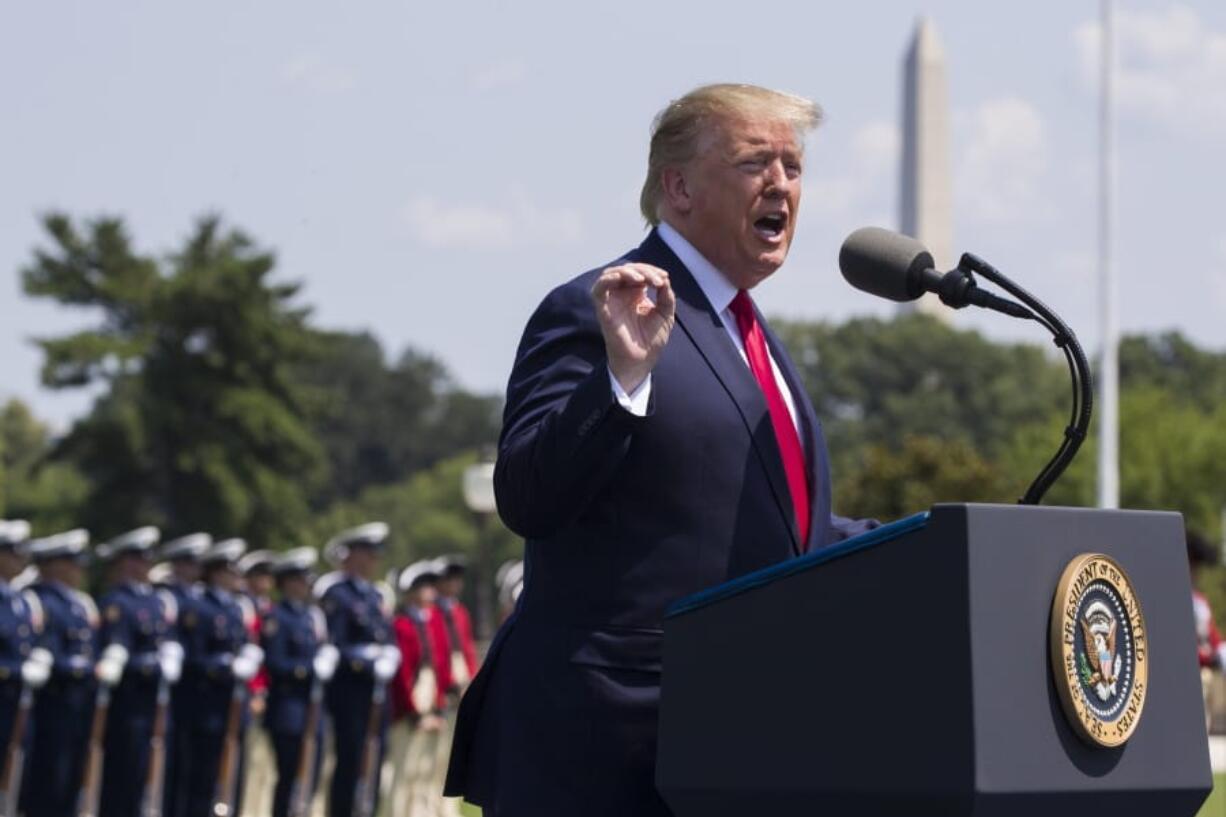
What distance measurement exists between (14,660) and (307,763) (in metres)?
2.75

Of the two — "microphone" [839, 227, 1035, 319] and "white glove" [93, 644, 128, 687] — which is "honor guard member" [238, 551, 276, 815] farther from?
"microphone" [839, 227, 1035, 319]

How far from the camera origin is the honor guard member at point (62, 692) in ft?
52.3

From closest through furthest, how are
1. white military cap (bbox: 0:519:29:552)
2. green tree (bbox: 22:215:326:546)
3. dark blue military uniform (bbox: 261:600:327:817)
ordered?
white military cap (bbox: 0:519:29:552)
dark blue military uniform (bbox: 261:600:327:817)
green tree (bbox: 22:215:326:546)

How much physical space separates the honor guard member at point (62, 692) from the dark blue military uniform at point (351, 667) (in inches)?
64.0

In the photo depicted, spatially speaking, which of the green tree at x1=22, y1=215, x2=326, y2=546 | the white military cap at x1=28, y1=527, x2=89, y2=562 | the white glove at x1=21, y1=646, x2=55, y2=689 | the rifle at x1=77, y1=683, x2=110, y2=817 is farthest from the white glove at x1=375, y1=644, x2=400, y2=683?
the green tree at x1=22, y1=215, x2=326, y2=546

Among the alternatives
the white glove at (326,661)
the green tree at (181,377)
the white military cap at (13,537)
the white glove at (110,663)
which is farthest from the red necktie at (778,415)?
the green tree at (181,377)

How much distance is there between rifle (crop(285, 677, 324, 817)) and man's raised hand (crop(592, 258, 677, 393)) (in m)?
14.0

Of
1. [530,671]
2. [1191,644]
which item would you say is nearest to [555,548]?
[530,671]

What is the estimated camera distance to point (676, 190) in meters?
3.88

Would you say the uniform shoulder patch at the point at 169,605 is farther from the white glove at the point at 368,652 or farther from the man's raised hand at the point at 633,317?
the man's raised hand at the point at 633,317

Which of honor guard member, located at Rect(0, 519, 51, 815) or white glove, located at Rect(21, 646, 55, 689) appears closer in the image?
honor guard member, located at Rect(0, 519, 51, 815)

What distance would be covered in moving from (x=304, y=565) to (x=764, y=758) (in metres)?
14.7

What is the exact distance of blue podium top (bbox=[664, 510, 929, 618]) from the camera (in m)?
3.08

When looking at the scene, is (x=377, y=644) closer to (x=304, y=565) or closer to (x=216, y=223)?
(x=304, y=565)
